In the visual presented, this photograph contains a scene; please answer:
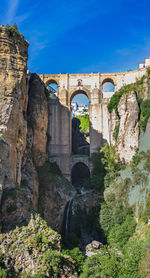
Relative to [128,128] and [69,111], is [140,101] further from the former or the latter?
[69,111]

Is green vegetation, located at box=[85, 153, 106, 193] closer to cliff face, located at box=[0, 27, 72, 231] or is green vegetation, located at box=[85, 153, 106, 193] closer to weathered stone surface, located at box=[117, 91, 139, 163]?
weathered stone surface, located at box=[117, 91, 139, 163]

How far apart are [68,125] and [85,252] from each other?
15.2 metres

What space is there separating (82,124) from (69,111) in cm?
597

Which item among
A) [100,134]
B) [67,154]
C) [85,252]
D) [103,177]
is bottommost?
[85,252]

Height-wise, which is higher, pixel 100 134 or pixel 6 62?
pixel 6 62

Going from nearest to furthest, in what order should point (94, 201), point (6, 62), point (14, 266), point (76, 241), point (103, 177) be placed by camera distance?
point (14, 266)
point (6, 62)
point (76, 241)
point (94, 201)
point (103, 177)

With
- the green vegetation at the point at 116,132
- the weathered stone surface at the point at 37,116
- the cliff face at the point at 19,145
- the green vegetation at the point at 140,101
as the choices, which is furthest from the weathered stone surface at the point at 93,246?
the green vegetation at the point at 116,132

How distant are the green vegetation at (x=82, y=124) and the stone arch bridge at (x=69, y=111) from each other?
537cm

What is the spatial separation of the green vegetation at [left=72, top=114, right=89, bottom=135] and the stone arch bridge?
211 inches

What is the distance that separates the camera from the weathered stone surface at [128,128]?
25234 millimetres

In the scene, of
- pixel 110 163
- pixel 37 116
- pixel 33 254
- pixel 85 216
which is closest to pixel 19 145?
pixel 37 116

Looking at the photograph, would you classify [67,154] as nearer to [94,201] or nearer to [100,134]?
[100,134]

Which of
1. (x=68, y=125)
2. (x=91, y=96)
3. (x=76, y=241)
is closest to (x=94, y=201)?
(x=76, y=241)

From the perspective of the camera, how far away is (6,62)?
63.0ft
